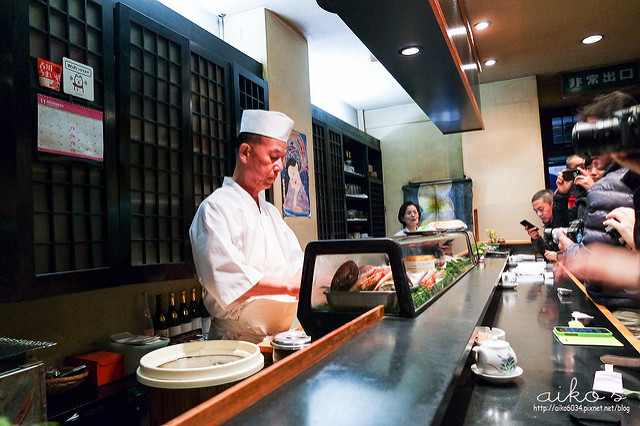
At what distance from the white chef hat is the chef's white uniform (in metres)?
0.34

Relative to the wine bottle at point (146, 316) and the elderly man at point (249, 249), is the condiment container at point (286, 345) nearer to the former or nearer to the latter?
the elderly man at point (249, 249)

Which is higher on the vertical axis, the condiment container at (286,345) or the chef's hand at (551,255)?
the condiment container at (286,345)

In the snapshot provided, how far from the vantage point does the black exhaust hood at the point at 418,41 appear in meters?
1.77

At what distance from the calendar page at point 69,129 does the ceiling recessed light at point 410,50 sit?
1.62m

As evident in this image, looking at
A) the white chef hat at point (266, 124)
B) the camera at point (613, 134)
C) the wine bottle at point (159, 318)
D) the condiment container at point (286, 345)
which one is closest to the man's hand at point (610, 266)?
the camera at point (613, 134)

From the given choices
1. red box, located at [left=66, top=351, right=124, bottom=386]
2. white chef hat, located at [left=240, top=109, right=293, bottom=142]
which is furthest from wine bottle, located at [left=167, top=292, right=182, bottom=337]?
white chef hat, located at [left=240, top=109, right=293, bottom=142]

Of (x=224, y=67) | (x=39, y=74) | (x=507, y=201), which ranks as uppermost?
(x=224, y=67)

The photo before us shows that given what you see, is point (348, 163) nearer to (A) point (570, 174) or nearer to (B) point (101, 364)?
(A) point (570, 174)

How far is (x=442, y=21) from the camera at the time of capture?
6.44 ft

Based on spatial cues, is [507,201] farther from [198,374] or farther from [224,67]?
[198,374]

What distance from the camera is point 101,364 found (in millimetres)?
2303

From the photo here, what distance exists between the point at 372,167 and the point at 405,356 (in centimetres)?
679

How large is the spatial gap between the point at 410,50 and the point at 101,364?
2367 mm

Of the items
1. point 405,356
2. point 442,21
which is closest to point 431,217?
point 442,21
